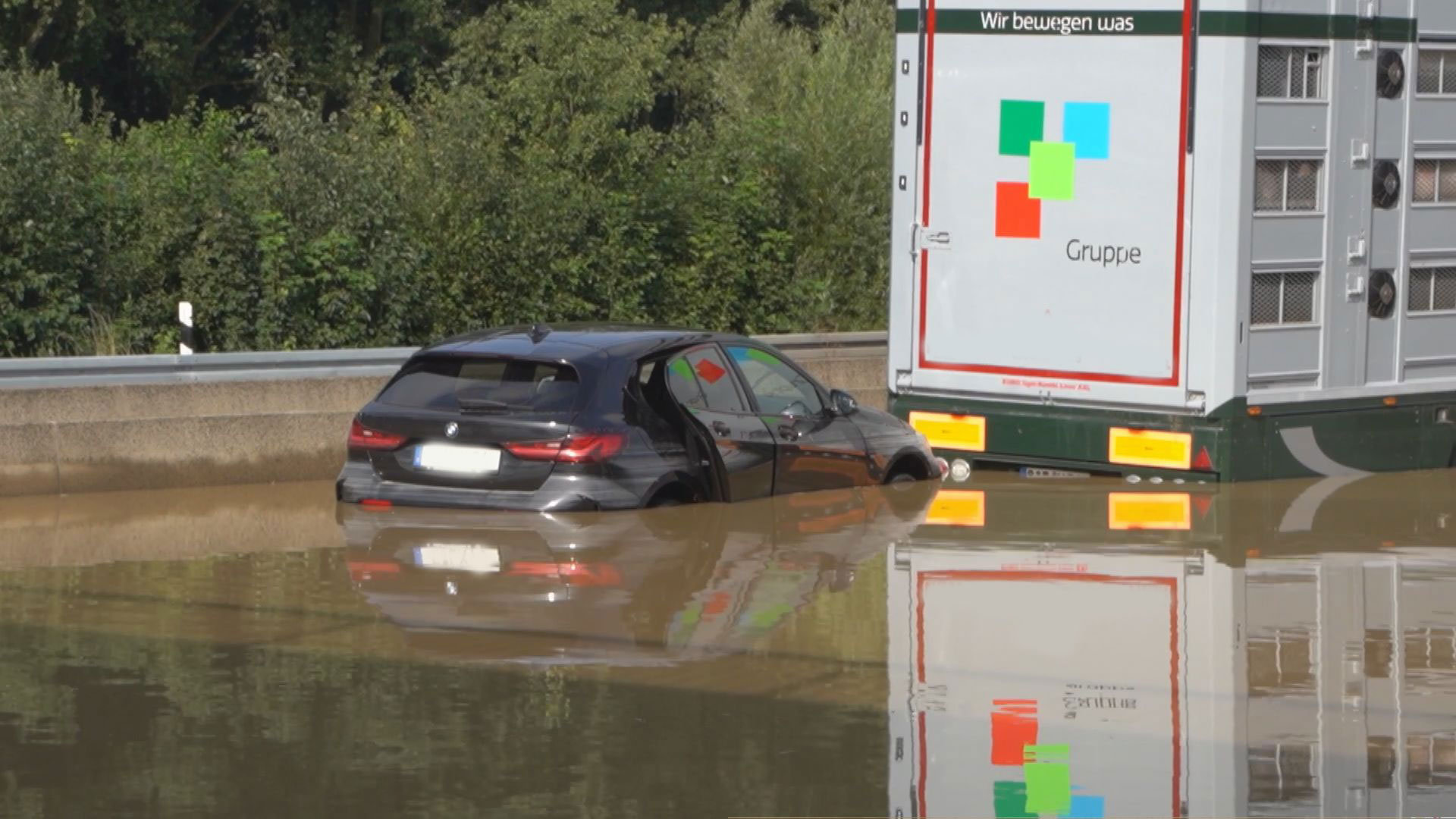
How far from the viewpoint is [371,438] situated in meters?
13.8

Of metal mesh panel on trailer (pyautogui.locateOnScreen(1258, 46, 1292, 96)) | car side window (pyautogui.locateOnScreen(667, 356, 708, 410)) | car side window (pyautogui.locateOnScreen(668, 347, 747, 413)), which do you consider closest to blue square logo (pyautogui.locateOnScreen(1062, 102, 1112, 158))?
metal mesh panel on trailer (pyautogui.locateOnScreen(1258, 46, 1292, 96))

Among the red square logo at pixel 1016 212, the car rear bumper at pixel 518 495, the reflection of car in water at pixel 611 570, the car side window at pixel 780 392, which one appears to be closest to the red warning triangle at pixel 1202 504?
the reflection of car in water at pixel 611 570

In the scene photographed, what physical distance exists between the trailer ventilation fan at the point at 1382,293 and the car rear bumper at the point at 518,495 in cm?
545

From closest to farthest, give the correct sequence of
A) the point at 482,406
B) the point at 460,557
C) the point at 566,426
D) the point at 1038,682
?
the point at 1038,682
the point at 460,557
the point at 566,426
the point at 482,406

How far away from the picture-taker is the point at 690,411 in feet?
47.0

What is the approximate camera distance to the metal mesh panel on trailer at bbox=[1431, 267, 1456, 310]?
16703 millimetres

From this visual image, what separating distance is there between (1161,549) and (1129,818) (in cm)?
624

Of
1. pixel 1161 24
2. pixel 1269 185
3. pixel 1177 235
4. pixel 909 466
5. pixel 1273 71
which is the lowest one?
pixel 909 466

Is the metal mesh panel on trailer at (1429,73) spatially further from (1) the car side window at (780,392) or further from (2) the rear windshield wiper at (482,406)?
→ (2) the rear windshield wiper at (482,406)

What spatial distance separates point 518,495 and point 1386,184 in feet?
20.7

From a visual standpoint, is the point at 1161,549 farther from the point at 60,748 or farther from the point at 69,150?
the point at 69,150

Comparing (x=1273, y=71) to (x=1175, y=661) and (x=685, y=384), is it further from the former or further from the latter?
(x=1175, y=661)

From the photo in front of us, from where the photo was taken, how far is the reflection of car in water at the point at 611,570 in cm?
1040

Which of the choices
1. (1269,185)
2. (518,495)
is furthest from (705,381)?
(1269,185)
